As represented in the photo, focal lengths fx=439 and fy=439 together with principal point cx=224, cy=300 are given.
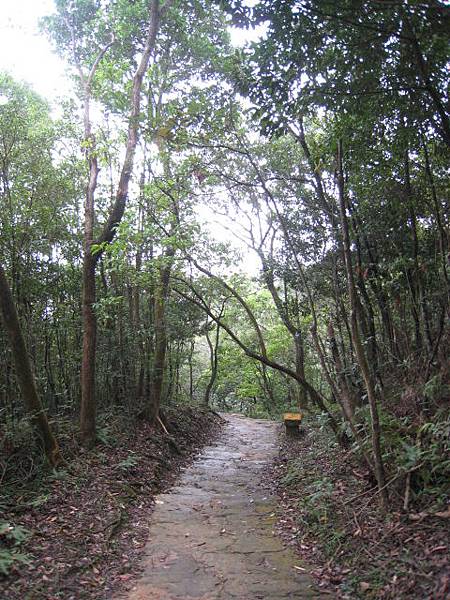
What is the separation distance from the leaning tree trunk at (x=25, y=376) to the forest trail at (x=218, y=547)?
187 centimetres

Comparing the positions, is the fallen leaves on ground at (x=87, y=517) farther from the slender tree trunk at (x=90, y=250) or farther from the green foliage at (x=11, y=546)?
the slender tree trunk at (x=90, y=250)

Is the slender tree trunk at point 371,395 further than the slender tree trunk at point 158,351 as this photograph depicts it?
No

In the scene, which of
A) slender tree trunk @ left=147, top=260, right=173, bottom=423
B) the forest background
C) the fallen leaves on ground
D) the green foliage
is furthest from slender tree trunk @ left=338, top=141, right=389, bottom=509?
slender tree trunk @ left=147, top=260, right=173, bottom=423

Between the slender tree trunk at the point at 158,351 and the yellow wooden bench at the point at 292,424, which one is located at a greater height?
the slender tree trunk at the point at 158,351

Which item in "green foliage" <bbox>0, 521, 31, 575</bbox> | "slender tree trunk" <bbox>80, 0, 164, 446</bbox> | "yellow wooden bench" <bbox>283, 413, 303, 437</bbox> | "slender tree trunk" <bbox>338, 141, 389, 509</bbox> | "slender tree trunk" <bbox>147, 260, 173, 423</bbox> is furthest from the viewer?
"yellow wooden bench" <bbox>283, 413, 303, 437</bbox>

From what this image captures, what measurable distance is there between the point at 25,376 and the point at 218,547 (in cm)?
352

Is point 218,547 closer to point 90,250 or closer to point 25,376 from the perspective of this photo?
point 25,376

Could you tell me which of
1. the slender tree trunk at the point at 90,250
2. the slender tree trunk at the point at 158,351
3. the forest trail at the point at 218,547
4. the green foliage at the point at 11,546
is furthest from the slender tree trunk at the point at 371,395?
the slender tree trunk at the point at 158,351

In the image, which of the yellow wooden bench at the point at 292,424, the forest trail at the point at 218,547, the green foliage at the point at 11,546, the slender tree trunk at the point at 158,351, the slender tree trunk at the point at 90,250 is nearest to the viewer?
the green foliage at the point at 11,546

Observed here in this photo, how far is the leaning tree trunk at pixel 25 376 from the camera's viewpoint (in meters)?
6.12

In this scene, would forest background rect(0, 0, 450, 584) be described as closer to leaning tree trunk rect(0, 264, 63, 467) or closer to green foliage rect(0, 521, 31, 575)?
leaning tree trunk rect(0, 264, 63, 467)

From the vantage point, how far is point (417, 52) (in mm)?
4020

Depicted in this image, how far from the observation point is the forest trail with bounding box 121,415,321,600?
417cm

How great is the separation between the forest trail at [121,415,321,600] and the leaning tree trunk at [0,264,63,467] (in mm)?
1871
